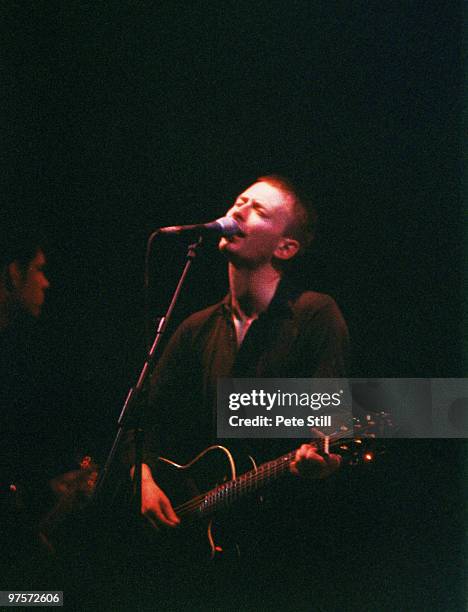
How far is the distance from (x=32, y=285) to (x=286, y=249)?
108 cm

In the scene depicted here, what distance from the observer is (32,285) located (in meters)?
2.71

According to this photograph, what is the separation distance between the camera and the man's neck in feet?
8.65

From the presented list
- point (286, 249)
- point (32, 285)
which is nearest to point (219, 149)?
point (286, 249)

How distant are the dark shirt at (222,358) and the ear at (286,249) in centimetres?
12

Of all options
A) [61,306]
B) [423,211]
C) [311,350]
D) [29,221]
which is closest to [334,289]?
[311,350]

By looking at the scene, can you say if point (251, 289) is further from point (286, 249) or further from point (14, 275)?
point (14, 275)

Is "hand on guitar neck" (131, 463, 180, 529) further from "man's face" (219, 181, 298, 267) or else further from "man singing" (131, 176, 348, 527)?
"man's face" (219, 181, 298, 267)

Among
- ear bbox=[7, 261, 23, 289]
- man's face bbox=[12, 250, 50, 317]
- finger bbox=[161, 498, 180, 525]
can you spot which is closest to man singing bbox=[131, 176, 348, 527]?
finger bbox=[161, 498, 180, 525]

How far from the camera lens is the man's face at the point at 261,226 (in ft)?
8.65

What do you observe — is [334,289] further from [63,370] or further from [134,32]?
[134,32]

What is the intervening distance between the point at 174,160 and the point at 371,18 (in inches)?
41.0

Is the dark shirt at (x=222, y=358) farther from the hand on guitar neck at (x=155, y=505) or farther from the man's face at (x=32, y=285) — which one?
the man's face at (x=32, y=285)

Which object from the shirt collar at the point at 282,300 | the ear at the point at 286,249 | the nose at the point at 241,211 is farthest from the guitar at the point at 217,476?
the nose at the point at 241,211

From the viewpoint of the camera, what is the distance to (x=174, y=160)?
272cm
